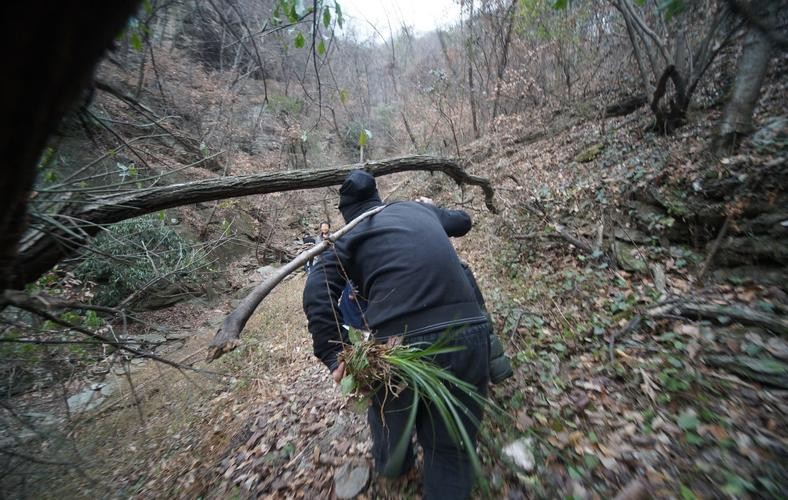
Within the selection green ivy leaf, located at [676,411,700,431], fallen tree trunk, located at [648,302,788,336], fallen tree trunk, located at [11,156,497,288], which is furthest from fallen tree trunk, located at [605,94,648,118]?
green ivy leaf, located at [676,411,700,431]

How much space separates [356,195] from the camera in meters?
2.22

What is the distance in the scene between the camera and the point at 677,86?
516 centimetres

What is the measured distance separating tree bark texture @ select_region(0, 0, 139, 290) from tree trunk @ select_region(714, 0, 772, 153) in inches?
225

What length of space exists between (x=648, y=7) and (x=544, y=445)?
8982mm

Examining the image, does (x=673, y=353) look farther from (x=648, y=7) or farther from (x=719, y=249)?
(x=648, y=7)

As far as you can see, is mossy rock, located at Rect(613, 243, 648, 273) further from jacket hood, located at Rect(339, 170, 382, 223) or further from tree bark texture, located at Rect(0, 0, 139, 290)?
tree bark texture, located at Rect(0, 0, 139, 290)

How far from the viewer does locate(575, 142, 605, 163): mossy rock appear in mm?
6242

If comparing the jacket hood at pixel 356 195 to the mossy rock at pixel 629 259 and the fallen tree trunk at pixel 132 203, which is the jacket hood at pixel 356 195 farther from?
the mossy rock at pixel 629 259

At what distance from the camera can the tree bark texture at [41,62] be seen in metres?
0.43

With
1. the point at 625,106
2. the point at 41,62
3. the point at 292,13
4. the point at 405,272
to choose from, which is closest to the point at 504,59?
the point at 625,106

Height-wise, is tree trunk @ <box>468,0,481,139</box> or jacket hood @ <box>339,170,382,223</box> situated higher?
tree trunk @ <box>468,0,481,139</box>

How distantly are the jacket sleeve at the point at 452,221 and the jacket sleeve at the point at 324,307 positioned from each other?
1084 mm

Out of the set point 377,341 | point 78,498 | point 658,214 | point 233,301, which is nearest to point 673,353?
point 658,214

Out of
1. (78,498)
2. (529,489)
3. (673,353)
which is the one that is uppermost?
(673,353)
